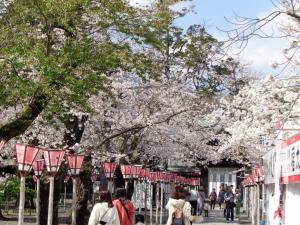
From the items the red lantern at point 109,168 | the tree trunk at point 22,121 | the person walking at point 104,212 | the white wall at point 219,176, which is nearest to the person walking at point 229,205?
the red lantern at point 109,168

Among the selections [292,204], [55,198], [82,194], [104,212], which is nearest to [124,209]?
[104,212]

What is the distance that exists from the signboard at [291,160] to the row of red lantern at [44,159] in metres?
4.90

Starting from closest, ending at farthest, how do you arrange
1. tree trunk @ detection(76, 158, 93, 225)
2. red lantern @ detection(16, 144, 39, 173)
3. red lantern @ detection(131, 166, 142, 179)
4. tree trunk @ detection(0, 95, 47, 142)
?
red lantern @ detection(16, 144, 39, 173) < tree trunk @ detection(0, 95, 47, 142) < red lantern @ detection(131, 166, 142, 179) < tree trunk @ detection(76, 158, 93, 225)

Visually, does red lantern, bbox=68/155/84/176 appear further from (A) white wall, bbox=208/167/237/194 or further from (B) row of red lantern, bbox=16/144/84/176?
(A) white wall, bbox=208/167/237/194

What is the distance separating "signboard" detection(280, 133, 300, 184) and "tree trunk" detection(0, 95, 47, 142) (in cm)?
559

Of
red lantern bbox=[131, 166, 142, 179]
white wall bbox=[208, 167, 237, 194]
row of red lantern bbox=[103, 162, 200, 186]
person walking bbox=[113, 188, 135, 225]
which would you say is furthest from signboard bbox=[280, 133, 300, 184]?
white wall bbox=[208, 167, 237, 194]

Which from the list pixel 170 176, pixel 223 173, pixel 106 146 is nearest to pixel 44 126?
pixel 106 146

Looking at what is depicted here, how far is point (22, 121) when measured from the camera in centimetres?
1392

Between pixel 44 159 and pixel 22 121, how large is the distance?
2059mm

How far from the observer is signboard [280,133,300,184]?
9570 mm

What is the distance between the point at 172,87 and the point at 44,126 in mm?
6116

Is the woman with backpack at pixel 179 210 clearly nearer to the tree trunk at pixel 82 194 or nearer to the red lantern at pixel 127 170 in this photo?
the red lantern at pixel 127 170

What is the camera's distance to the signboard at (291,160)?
31.4 ft

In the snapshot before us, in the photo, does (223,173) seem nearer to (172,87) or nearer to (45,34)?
(172,87)
